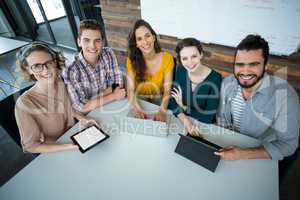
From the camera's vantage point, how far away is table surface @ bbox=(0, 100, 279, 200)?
0.93m

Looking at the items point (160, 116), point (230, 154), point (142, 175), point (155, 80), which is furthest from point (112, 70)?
point (230, 154)

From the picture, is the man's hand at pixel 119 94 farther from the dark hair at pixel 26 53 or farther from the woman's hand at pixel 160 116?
the dark hair at pixel 26 53

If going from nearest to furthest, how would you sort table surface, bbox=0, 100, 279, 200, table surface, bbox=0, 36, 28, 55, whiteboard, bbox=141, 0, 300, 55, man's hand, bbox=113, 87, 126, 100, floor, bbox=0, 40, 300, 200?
1. table surface, bbox=0, 100, 279, 200
2. man's hand, bbox=113, 87, 126, 100
3. floor, bbox=0, 40, 300, 200
4. whiteboard, bbox=141, 0, 300, 55
5. table surface, bbox=0, 36, 28, 55

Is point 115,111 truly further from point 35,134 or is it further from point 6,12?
point 6,12

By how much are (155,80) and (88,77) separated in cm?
56

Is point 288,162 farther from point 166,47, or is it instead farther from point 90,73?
point 166,47

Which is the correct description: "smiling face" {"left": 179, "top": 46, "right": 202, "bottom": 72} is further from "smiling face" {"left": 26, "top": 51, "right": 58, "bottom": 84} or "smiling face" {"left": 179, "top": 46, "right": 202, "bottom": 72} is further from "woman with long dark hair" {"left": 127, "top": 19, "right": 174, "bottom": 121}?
"smiling face" {"left": 26, "top": 51, "right": 58, "bottom": 84}

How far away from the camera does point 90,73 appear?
156cm

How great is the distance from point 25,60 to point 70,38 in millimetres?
3809

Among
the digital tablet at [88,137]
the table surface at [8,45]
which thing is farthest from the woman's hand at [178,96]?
the table surface at [8,45]

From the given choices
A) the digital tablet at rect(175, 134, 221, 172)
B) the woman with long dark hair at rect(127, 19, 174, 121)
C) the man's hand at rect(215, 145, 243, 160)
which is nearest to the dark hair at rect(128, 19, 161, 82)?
the woman with long dark hair at rect(127, 19, 174, 121)

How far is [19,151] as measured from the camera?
2.20 meters

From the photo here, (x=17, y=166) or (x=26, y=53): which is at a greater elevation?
(x=26, y=53)

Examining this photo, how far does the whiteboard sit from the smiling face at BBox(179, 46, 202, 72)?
45.9 inches
